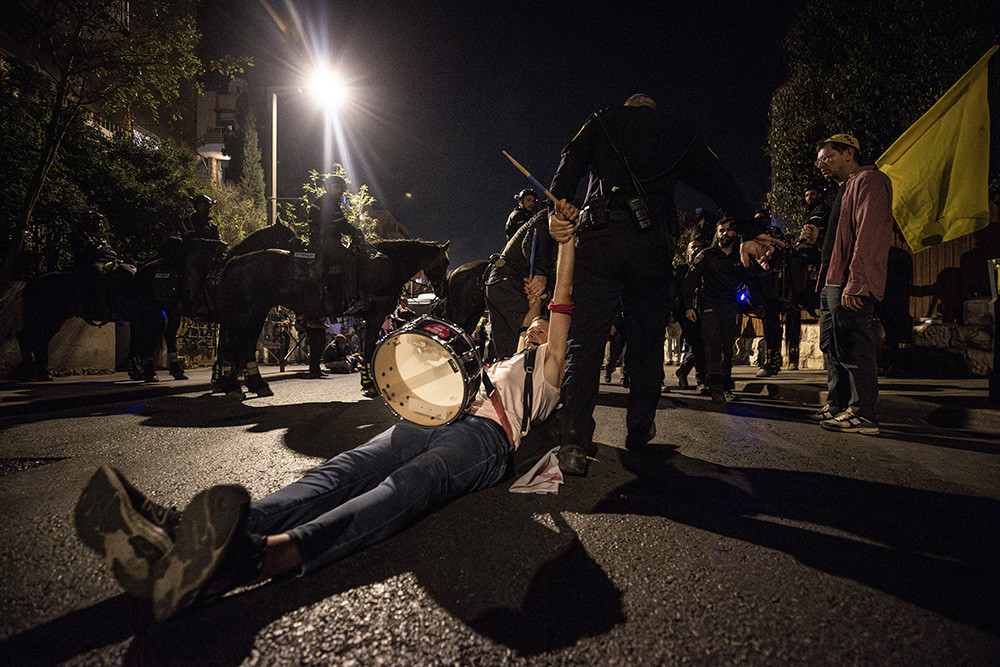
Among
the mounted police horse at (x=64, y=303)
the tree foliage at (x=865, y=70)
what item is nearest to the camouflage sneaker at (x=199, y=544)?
the tree foliage at (x=865, y=70)

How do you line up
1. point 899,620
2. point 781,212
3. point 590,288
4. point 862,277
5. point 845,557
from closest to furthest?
point 899,620 < point 845,557 < point 590,288 < point 862,277 < point 781,212

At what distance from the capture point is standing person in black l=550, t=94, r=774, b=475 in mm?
2984

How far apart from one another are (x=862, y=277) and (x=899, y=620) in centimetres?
317

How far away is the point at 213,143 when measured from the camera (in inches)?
1842

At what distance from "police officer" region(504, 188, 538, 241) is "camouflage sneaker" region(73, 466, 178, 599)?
5.22 m

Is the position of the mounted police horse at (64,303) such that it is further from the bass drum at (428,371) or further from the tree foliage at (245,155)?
the tree foliage at (245,155)

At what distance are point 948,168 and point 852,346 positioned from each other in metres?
3.97

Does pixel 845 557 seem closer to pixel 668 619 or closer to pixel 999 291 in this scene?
pixel 668 619

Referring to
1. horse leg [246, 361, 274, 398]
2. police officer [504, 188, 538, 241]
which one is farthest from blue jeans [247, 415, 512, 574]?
horse leg [246, 361, 274, 398]

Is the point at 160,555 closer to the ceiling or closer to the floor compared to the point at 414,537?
closer to the ceiling

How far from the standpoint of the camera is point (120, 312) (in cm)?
952

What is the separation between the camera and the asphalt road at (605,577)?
128cm

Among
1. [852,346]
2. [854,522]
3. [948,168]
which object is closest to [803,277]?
[948,168]

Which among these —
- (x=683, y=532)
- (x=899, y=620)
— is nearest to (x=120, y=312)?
(x=683, y=532)
